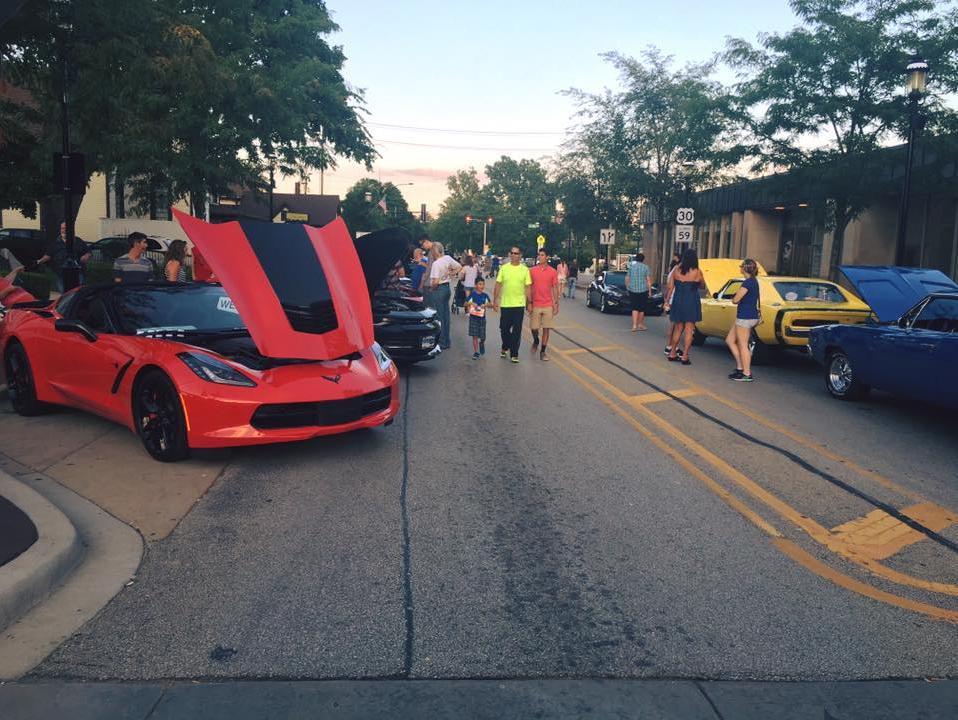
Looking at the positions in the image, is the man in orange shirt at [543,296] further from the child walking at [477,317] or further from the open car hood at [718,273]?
the open car hood at [718,273]

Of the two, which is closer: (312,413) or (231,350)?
(312,413)

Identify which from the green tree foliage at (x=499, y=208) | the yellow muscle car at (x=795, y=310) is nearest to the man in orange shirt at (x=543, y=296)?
the yellow muscle car at (x=795, y=310)

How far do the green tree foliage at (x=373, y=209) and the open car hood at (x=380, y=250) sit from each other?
58.1 m

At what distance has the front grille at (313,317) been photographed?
7306mm

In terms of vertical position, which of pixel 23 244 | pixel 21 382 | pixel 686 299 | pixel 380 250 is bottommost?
pixel 21 382

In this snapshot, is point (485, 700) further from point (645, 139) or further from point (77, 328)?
point (645, 139)

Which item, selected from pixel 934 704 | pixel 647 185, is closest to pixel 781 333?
pixel 934 704

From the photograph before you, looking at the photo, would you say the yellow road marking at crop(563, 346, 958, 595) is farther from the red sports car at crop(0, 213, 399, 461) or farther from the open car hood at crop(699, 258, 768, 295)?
the open car hood at crop(699, 258, 768, 295)

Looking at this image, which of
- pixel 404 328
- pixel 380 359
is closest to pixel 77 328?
pixel 380 359

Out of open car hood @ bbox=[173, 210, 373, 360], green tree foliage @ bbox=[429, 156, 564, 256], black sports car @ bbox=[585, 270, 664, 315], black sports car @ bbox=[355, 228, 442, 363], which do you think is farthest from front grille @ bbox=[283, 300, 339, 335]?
green tree foliage @ bbox=[429, 156, 564, 256]

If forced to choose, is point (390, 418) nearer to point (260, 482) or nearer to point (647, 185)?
point (260, 482)

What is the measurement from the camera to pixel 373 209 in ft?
327

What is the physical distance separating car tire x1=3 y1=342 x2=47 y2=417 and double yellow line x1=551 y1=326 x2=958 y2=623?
6087 millimetres

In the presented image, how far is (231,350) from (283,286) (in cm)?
71
